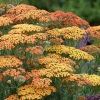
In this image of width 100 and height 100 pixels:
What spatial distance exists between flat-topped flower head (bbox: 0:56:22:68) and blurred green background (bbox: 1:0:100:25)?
25.9ft

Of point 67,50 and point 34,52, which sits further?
point 67,50

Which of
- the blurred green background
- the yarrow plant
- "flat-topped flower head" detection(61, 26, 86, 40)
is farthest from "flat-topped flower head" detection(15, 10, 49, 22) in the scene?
the blurred green background

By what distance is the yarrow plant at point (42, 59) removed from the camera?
391 cm

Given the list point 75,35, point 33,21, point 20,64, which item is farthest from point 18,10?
point 20,64

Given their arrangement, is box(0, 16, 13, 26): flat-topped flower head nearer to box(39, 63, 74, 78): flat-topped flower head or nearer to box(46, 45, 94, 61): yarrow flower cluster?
box(46, 45, 94, 61): yarrow flower cluster

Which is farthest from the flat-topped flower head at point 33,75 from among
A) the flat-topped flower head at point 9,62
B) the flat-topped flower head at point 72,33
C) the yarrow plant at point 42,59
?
the flat-topped flower head at point 72,33

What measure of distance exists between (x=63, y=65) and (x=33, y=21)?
0.82 meters

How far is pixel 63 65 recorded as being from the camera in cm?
401

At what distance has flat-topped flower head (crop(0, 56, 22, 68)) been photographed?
3946 mm

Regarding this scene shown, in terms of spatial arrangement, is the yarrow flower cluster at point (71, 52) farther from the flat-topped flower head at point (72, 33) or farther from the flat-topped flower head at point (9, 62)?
the flat-topped flower head at point (9, 62)

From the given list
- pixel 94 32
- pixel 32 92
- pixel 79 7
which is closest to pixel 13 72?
pixel 32 92

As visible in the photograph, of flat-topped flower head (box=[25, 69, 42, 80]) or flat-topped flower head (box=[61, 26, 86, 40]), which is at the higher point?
flat-topped flower head (box=[61, 26, 86, 40])

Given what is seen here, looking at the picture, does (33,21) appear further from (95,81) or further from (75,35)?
(95,81)

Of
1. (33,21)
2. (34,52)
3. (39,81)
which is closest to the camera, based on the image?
(39,81)
